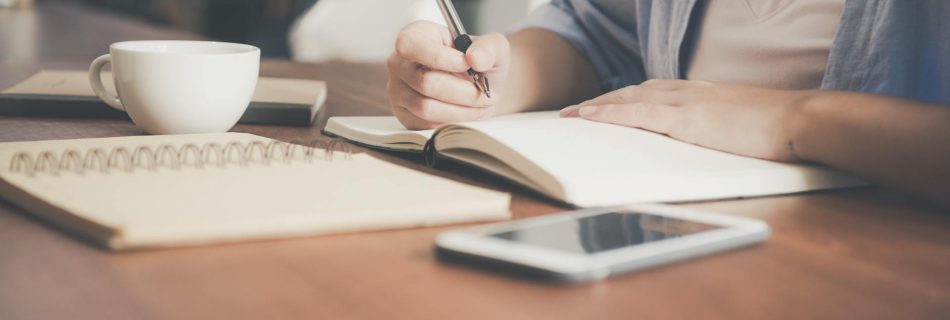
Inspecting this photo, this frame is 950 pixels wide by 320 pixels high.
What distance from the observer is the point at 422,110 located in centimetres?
85

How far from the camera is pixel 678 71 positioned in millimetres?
1148

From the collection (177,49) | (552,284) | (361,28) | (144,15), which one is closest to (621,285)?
(552,284)

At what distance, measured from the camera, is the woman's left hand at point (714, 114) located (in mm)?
708

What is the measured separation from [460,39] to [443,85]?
6 cm

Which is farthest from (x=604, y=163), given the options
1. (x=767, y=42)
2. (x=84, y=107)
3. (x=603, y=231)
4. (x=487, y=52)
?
(x=84, y=107)

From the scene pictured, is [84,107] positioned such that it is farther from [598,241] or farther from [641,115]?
[598,241]

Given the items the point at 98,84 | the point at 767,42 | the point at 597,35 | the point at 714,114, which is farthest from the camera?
the point at 597,35

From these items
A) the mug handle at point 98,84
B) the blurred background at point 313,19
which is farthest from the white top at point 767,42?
the blurred background at point 313,19

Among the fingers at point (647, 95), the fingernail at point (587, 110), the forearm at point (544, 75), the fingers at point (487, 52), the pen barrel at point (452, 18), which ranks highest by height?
the pen barrel at point (452, 18)

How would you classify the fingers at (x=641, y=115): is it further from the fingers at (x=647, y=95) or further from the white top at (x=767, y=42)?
the white top at (x=767, y=42)

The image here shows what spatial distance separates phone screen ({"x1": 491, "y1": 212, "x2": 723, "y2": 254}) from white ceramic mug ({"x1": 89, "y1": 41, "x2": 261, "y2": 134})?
1.31 ft

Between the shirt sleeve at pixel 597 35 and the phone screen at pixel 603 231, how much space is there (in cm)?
76

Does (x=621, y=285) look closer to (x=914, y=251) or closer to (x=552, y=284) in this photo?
(x=552, y=284)

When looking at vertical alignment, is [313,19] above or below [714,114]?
below
